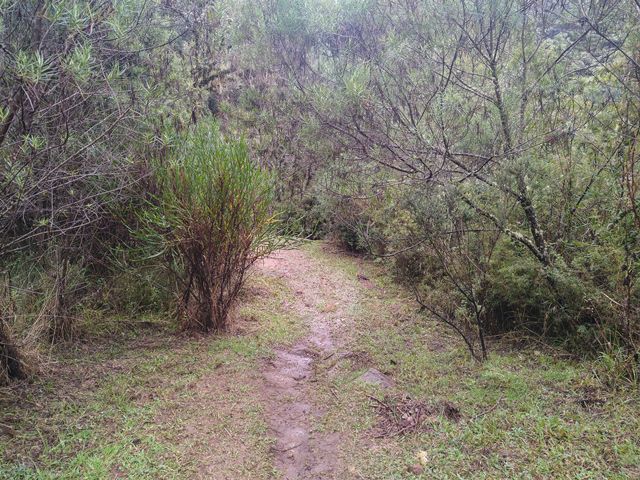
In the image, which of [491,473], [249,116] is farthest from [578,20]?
[249,116]

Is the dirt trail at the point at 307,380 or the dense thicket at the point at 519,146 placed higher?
the dense thicket at the point at 519,146

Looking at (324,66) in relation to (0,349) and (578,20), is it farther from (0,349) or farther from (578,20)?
(0,349)

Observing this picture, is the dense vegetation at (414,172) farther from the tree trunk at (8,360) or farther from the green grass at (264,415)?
the green grass at (264,415)

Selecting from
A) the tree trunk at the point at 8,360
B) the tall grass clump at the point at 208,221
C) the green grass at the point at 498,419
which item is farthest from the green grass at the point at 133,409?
the green grass at the point at 498,419

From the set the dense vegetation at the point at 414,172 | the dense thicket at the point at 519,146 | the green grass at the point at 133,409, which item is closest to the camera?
the green grass at the point at 133,409

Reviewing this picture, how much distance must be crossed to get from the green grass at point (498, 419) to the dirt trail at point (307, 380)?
173 mm

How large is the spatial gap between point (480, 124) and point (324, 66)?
139 inches

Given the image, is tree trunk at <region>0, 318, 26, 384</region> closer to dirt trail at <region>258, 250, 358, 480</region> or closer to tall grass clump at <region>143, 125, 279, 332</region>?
tall grass clump at <region>143, 125, 279, 332</region>

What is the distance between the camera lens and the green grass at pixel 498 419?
292 cm

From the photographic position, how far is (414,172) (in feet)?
15.3

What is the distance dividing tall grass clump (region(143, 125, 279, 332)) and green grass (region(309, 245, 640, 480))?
5.33ft

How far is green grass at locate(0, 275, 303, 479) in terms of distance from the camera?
304 centimetres

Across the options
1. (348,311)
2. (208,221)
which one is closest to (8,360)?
(208,221)

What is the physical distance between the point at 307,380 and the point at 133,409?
1.62 m
